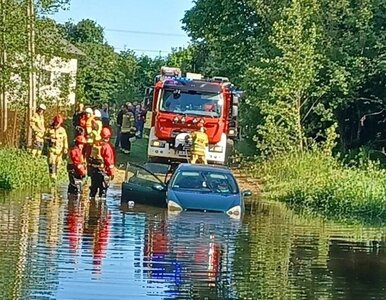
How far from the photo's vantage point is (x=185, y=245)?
54.7 ft

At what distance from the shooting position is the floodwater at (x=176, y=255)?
12.3 metres

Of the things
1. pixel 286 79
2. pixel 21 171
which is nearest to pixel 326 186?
pixel 21 171

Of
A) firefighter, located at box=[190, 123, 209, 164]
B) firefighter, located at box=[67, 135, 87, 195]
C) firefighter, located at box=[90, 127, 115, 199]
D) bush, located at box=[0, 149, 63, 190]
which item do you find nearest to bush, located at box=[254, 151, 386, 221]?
firefighter, located at box=[190, 123, 209, 164]

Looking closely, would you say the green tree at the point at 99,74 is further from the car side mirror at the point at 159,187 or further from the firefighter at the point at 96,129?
the car side mirror at the point at 159,187

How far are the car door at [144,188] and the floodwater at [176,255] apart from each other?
0.45m

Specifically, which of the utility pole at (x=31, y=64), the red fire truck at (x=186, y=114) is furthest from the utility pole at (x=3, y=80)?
the red fire truck at (x=186, y=114)

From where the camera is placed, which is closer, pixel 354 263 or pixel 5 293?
pixel 5 293

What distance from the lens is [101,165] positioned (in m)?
25.1

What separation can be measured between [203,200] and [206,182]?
40.0 inches

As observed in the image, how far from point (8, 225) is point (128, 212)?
14.6ft

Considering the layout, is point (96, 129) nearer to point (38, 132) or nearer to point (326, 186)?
point (38, 132)

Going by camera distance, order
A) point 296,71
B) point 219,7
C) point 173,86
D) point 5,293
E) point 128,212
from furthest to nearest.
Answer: point 219,7
point 296,71
point 173,86
point 128,212
point 5,293

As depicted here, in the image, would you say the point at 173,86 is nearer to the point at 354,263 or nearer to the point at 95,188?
the point at 95,188

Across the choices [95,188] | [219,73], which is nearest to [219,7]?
[219,73]
